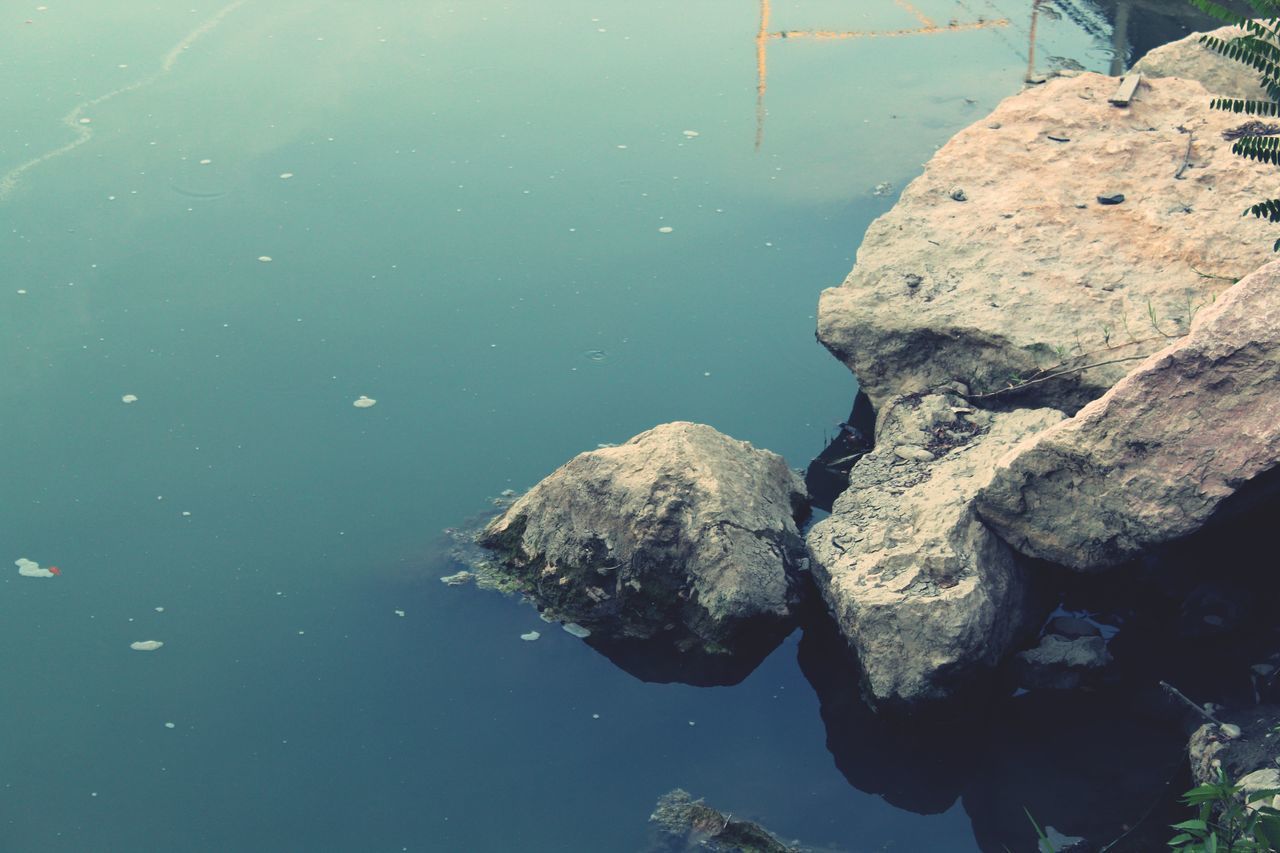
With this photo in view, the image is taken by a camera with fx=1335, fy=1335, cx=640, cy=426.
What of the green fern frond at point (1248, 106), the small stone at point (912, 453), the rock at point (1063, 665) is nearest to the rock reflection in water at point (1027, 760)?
the rock at point (1063, 665)

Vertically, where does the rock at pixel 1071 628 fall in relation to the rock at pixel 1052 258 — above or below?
below

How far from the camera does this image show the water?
4457mm

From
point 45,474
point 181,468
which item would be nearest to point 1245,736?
point 181,468

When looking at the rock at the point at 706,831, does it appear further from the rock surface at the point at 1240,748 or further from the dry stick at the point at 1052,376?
the dry stick at the point at 1052,376

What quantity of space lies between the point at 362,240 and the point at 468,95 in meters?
1.87

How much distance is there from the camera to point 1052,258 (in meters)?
5.80

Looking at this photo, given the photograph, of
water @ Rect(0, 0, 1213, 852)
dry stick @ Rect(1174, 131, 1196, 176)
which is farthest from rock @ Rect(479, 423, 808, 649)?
dry stick @ Rect(1174, 131, 1196, 176)

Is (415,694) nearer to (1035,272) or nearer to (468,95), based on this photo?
(1035,272)

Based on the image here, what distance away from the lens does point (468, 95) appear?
8516 mm

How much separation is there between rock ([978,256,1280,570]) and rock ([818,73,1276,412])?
765 millimetres

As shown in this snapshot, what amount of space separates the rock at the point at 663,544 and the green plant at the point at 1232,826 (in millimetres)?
1669

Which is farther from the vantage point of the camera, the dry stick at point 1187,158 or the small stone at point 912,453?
the dry stick at point 1187,158

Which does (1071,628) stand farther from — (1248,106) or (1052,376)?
(1248,106)

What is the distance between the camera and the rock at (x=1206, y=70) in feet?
24.0
